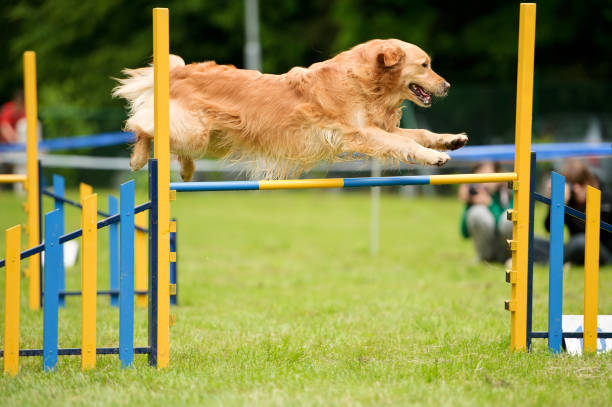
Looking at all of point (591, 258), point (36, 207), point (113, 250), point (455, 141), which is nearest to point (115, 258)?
point (113, 250)

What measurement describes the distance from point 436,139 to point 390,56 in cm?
54

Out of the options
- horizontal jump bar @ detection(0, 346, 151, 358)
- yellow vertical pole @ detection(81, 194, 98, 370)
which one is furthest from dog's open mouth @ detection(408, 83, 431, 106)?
horizontal jump bar @ detection(0, 346, 151, 358)

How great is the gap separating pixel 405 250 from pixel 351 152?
506 centimetres

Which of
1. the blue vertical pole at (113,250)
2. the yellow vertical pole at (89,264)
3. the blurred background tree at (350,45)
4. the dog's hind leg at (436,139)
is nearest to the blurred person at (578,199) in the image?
the dog's hind leg at (436,139)

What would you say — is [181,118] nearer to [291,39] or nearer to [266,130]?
[266,130]

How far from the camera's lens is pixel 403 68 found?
4.02m

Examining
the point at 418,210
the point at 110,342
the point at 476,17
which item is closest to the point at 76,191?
the point at 418,210

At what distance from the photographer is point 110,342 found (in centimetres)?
466

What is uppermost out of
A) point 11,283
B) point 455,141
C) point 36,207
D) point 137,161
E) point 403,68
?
point 403,68

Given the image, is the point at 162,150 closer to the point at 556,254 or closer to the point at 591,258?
the point at 556,254

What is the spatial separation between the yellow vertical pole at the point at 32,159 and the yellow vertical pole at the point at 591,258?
389 cm

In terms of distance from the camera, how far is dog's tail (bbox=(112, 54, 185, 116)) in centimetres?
417

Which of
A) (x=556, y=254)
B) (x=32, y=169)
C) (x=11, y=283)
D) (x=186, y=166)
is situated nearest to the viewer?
(x=11, y=283)

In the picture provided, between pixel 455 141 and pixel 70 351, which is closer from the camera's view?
pixel 70 351
